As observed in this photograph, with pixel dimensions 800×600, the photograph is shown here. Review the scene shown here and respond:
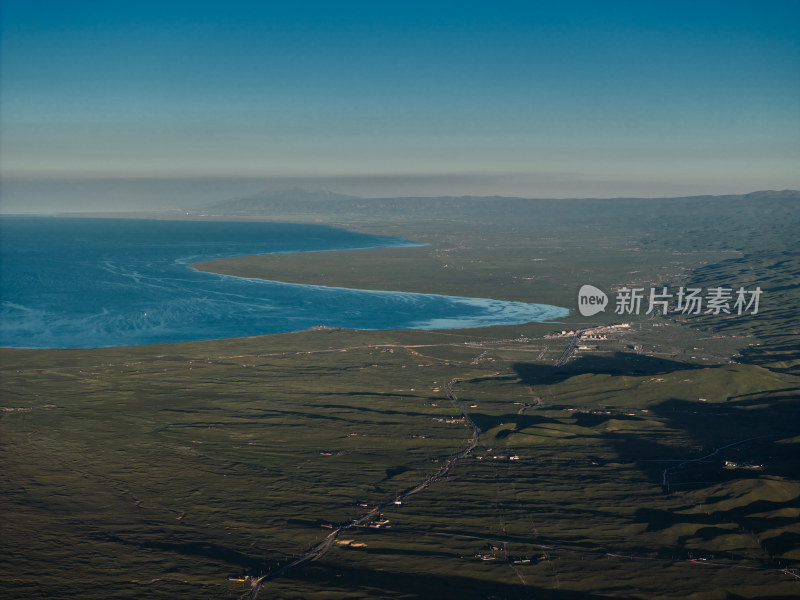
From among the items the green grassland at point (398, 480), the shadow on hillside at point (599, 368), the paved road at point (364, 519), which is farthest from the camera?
the shadow on hillside at point (599, 368)

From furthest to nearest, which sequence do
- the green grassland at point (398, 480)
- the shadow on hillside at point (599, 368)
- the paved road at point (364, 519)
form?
the shadow on hillside at point (599, 368)
the green grassland at point (398, 480)
the paved road at point (364, 519)

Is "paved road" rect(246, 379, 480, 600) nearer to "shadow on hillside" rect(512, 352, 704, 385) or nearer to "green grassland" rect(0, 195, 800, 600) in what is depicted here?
"green grassland" rect(0, 195, 800, 600)

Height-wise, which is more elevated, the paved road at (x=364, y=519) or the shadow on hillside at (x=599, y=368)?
the shadow on hillside at (x=599, y=368)

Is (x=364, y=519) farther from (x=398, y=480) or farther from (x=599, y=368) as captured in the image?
(x=599, y=368)

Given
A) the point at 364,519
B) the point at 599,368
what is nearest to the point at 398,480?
the point at 364,519

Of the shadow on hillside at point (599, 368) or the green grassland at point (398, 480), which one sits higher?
the shadow on hillside at point (599, 368)

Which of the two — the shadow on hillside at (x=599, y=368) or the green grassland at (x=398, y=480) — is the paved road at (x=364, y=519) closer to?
the green grassland at (x=398, y=480)

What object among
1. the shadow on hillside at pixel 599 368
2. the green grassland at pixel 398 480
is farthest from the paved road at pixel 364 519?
the shadow on hillside at pixel 599 368

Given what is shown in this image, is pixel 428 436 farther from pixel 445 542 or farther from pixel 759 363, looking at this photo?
pixel 759 363

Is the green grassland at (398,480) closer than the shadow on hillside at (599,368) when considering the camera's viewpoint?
Yes

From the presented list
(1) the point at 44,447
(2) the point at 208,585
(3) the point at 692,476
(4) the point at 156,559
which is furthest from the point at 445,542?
(1) the point at 44,447
